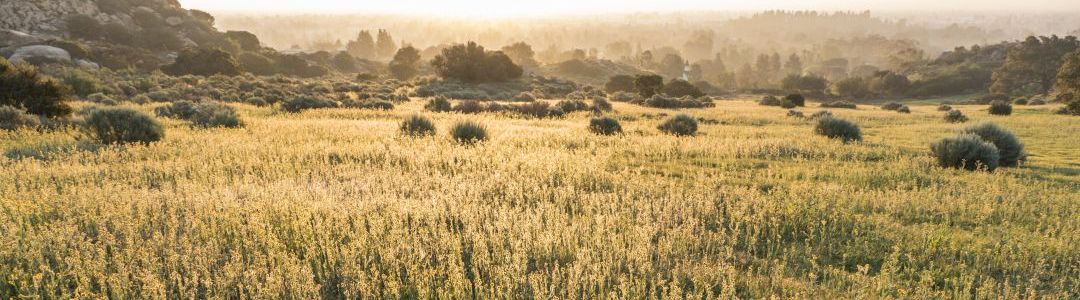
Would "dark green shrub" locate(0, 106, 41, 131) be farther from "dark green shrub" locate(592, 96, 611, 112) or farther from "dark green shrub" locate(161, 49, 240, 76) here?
"dark green shrub" locate(161, 49, 240, 76)

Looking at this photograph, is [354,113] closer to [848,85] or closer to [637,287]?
[637,287]

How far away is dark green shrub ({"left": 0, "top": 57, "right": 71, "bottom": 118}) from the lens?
1541 cm

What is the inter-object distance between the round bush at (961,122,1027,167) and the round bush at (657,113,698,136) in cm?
710

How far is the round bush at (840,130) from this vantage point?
1633cm

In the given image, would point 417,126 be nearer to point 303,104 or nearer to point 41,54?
point 303,104

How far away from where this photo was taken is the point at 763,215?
6168mm

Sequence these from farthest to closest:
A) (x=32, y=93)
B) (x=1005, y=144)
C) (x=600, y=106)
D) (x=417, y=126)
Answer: (x=600, y=106), (x=32, y=93), (x=417, y=126), (x=1005, y=144)

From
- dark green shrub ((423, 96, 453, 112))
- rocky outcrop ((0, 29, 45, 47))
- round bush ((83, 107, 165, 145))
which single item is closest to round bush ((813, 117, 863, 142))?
dark green shrub ((423, 96, 453, 112))

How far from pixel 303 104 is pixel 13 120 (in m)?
12.0

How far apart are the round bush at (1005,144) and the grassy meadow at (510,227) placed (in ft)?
4.59

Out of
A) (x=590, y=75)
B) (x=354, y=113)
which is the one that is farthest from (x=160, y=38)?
(x=354, y=113)

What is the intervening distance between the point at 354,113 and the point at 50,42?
69.0m

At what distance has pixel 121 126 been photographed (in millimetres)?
11797

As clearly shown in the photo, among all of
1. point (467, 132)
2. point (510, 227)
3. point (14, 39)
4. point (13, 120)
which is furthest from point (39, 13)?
point (510, 227)
